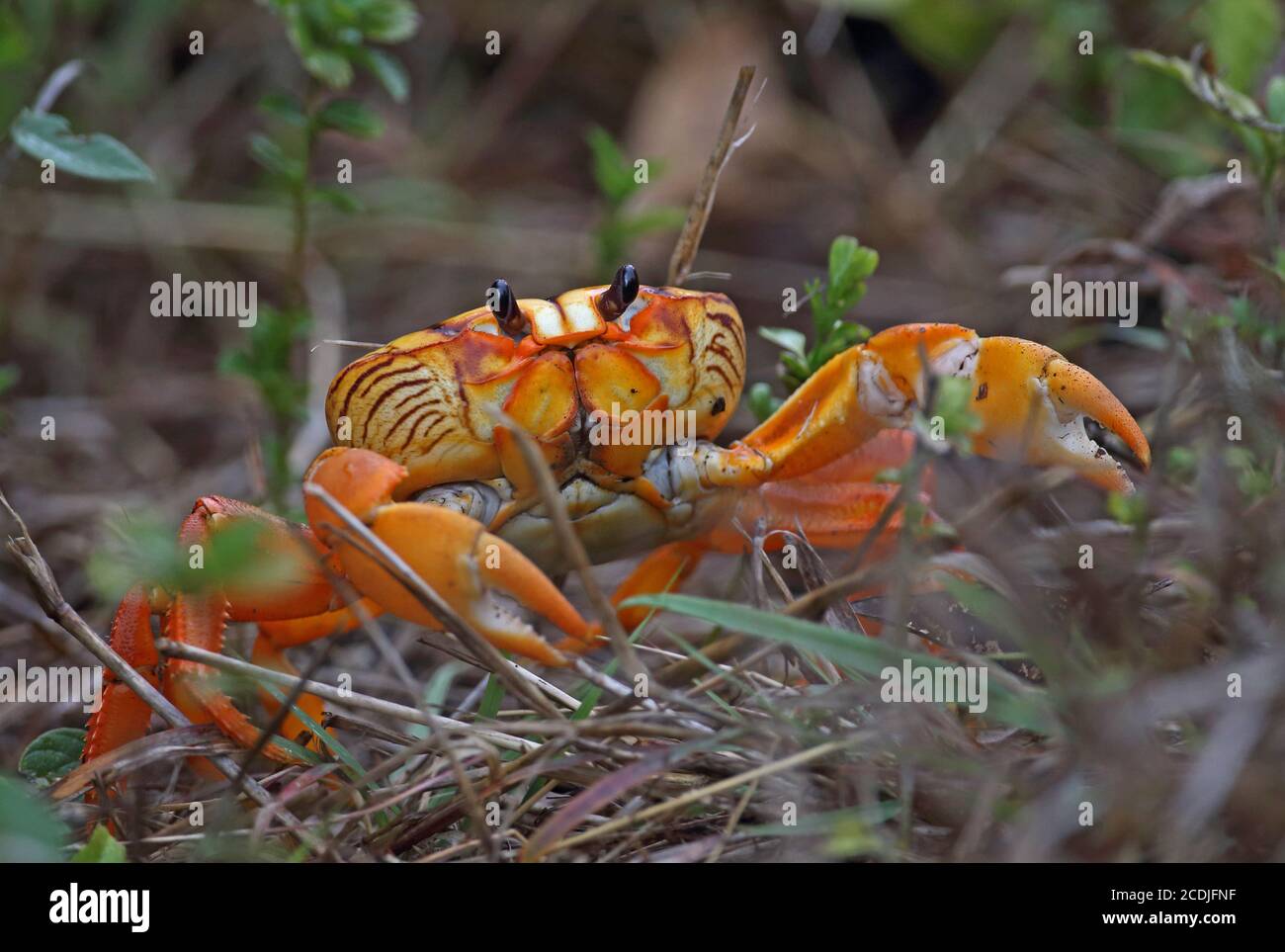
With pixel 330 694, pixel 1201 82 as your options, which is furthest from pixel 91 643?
pixel 1201 82

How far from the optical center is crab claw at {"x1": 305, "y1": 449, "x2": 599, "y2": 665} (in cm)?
216

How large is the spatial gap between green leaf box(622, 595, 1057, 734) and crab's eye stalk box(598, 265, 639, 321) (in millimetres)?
770

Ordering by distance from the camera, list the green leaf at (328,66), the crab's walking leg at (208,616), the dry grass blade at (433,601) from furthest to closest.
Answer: the green leaf at (328,66), the crab's walking leg at (208,616), the dry grass blade at (433,601)

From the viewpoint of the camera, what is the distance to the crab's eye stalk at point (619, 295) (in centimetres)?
264

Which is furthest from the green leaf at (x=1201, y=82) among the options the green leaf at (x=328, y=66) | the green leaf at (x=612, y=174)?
the green leaf at (x=328, y=66)

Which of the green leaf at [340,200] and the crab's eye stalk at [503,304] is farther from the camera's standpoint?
the green leaf at [340,200]

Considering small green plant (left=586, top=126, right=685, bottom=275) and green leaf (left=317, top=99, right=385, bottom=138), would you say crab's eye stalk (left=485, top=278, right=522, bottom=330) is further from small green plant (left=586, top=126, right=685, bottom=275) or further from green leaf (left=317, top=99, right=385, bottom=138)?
small green plant (left=586, top=126, right=685, bottom=275)

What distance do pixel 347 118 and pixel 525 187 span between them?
9.49ft

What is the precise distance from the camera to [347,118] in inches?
127

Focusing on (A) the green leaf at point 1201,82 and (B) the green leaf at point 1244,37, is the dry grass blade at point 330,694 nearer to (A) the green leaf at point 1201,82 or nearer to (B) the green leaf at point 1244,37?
(A) the green leaf at point 1201,82

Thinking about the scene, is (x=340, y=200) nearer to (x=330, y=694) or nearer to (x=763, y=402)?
(x=763, y=402)

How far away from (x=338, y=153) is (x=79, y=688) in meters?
3.89

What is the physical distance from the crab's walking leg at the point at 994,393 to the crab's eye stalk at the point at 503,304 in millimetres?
665

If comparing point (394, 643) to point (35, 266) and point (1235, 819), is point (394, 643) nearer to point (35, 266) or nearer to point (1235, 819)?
point (1235, 819)
